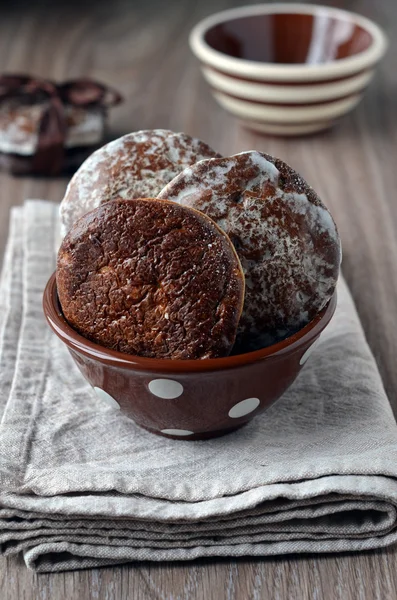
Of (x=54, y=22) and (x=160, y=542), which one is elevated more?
(x=160, y=542)

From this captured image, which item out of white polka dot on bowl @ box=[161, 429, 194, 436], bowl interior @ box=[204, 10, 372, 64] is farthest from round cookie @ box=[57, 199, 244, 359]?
bowl interior @ box=[204, 10, 372, 64]

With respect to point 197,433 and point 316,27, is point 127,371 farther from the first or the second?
point 316,27

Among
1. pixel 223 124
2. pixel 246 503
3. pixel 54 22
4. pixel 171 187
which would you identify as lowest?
pixel 54 22

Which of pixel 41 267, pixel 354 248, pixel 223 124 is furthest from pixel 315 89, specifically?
pixel 41 267

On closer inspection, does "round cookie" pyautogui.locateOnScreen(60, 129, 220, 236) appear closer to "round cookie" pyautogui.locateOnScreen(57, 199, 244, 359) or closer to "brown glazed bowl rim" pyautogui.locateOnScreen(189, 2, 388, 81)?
"round cookie" pyautogui.locateOnScreen(57, 199, 244, 359)

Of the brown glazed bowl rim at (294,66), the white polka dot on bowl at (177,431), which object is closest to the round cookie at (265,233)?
the white polka dot on bowl at (177,431)

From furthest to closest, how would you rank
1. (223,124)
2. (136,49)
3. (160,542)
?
(136,49)
(223,124)
(160,542)

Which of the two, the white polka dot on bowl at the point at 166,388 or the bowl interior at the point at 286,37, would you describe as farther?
the bowl interior at the point at 286,37

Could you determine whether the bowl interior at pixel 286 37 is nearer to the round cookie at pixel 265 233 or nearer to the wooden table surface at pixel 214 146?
the wooden table surface at pixel 214 146
